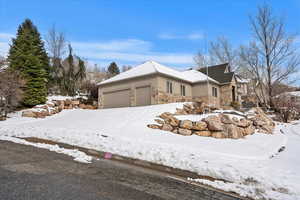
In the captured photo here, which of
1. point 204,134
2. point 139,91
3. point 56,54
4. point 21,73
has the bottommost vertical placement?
point 204,134

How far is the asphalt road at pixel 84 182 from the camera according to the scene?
320 cm

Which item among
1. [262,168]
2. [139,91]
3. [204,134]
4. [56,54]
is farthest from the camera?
[56,54]

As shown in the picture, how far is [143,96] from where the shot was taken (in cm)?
1709

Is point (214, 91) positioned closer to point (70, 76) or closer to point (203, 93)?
point (203, 93)

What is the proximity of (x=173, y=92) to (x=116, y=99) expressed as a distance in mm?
6075

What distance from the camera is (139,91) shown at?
57.1 ft

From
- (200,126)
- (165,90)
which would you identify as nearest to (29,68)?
(165,90)

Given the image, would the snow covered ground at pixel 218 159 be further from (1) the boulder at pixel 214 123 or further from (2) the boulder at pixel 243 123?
(2) the boulder at pixel 243 123

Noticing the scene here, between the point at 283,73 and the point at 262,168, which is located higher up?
the point at 283,73

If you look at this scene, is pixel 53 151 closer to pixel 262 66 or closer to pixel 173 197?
pixel 173 197

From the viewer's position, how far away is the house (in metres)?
16.6

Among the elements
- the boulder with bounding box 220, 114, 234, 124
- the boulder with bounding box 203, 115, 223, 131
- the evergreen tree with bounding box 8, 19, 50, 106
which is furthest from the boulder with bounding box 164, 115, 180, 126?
the evergreen tree with bounding box 8, 19, 50, 106

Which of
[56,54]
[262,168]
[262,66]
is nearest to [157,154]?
[262,168]

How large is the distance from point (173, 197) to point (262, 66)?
89.4ft
